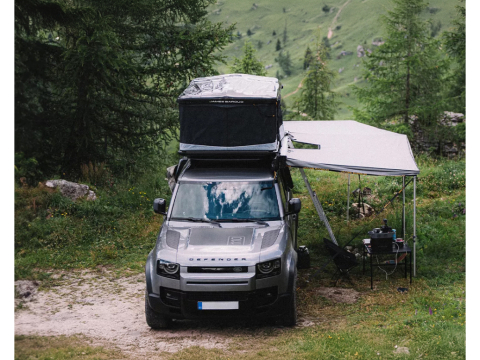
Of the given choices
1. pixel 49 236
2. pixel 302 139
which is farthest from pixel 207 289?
pixel 49 236

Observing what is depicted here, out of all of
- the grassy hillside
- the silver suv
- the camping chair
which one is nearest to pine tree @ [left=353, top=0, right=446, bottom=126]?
the camping chair

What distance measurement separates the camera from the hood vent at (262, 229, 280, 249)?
7199 mm

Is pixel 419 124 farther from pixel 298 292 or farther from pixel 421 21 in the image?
pixel 298 292

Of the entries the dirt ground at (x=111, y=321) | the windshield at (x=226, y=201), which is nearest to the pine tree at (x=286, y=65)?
the dirt ground at (x=111, y=321)

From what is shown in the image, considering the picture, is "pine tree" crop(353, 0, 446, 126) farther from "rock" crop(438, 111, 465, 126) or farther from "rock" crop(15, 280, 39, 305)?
"rock" crop(15, 280, 39, 305)

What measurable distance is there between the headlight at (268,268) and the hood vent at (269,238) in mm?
271

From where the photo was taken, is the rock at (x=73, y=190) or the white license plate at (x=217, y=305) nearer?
the white license plate at (x=217, y=305)

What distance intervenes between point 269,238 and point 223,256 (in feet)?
2.70

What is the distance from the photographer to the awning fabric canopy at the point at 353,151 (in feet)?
30.8

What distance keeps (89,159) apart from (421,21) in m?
16.9

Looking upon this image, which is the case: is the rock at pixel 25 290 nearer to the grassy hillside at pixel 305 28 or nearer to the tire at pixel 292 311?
the tire at pixel 292 311

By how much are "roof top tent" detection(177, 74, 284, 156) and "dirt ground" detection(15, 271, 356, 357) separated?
2.99m

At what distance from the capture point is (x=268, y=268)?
700 centimetres

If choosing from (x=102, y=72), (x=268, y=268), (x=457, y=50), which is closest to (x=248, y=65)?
(x=457, y=50)
